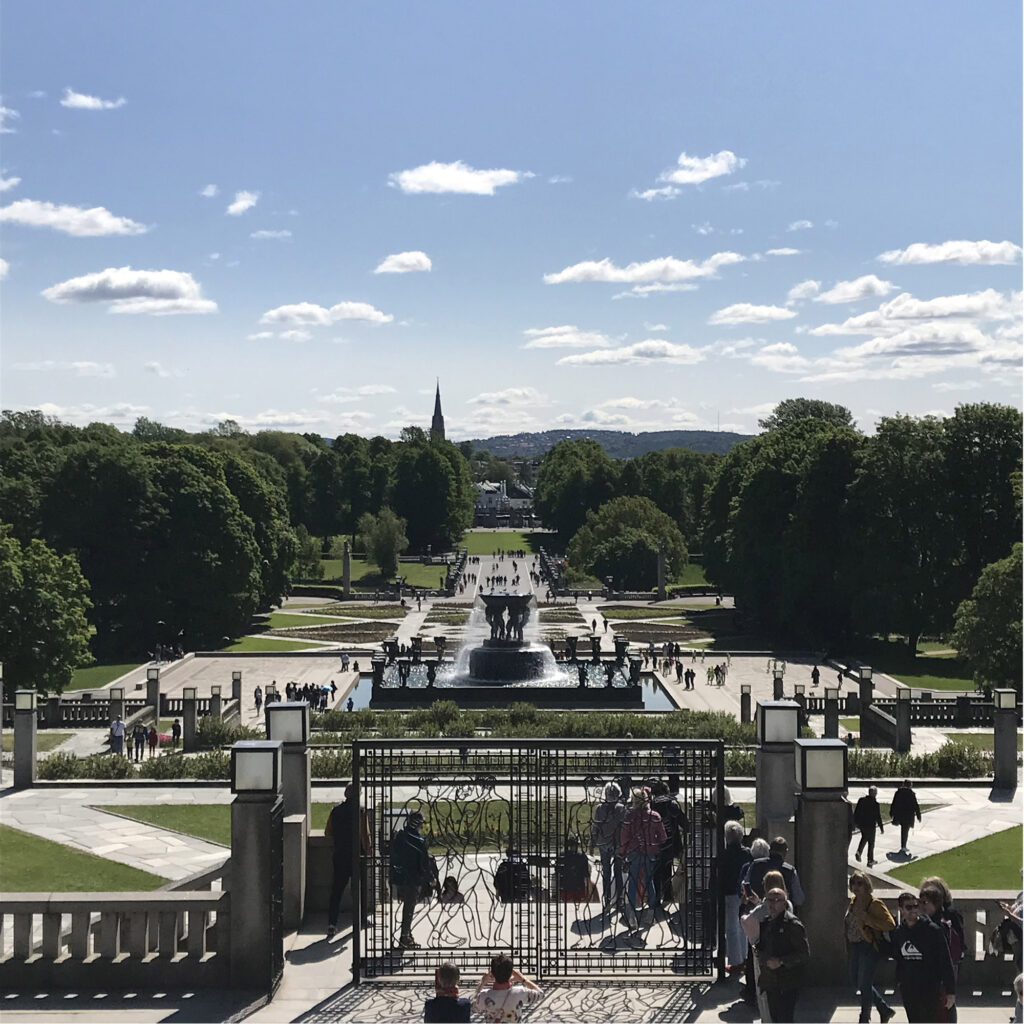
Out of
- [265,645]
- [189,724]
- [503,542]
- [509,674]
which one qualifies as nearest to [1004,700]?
[189,724]

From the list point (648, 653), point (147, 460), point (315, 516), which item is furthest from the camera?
point (315, 516)

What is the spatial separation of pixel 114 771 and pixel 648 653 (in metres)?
30.8

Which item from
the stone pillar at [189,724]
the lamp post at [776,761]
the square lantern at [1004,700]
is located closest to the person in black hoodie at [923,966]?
the lamp post at [776,761]

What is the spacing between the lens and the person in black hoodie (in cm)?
936

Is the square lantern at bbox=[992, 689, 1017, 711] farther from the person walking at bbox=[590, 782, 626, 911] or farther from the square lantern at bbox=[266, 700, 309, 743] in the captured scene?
the square lantern at bbox=[266, 700, 309, 743]

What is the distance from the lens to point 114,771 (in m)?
25.8

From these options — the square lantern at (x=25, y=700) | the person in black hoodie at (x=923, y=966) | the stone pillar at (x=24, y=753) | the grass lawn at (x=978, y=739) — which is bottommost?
the grass lawn at (x=978, y=739)

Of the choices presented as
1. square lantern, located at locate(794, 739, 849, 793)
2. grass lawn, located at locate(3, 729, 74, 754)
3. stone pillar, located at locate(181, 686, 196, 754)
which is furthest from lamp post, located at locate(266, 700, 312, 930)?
grass lawn, located at locate(3, 729, 74, 754)

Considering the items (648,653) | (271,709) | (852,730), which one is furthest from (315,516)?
(271,709)

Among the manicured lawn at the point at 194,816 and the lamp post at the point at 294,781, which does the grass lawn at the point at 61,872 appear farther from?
the lamp post at the point at 294,781

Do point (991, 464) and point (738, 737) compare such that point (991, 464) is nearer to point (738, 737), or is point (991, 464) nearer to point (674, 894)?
point (738, 737)

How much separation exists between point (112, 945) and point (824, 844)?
6340 mm

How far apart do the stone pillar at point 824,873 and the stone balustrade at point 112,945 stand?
5093mm

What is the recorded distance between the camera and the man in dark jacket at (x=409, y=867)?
1133 centimetres
